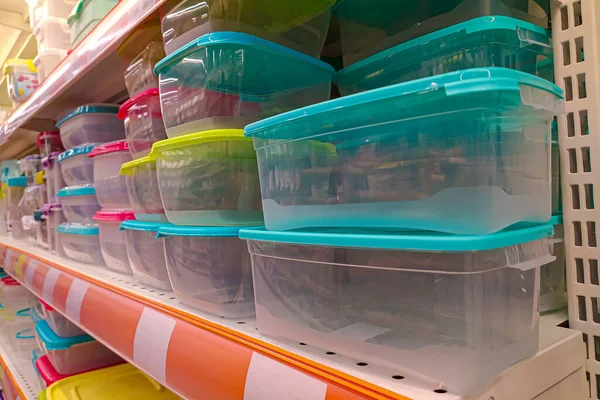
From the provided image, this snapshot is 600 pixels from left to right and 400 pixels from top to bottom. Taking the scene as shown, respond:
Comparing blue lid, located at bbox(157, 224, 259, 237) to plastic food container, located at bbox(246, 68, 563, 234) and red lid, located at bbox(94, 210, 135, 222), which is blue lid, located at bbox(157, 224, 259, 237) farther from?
red lid, located at bbox(94, 210, 135, 222)

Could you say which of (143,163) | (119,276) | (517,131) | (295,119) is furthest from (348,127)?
(119,276)

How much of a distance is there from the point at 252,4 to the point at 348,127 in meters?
0.35

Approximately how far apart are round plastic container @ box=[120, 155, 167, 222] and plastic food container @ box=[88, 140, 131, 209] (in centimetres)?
19

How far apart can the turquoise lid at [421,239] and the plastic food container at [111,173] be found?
0.82 m

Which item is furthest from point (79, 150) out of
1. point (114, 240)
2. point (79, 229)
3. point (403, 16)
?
point (403, 16)

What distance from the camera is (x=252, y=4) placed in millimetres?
694

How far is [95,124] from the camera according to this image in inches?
56.7

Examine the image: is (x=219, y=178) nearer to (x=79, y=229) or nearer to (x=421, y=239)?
(x=421, y=239)

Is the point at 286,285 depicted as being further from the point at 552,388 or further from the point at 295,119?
the point at 552,388

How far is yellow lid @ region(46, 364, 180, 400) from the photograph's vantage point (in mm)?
1296

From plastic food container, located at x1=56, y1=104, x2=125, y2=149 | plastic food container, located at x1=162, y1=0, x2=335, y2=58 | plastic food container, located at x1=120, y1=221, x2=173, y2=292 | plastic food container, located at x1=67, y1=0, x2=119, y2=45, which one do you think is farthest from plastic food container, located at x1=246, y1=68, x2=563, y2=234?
plastic food container, located at x1=67, y1=0, x2=119, y2=45

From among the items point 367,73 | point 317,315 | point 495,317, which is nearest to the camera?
point 495,317

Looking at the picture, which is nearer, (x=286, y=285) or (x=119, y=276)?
(x=286, y=285)

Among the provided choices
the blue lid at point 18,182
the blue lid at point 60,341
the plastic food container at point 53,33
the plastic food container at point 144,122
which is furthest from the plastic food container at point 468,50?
the blue lid at point 18,182
